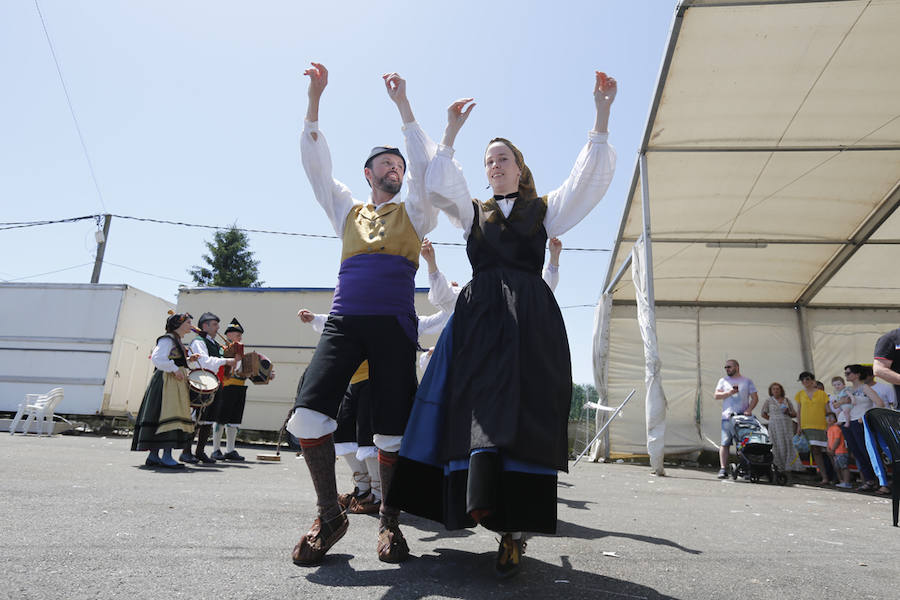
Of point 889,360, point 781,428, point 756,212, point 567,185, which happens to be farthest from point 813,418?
point 567,185

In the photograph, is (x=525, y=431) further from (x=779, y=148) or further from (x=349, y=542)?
(x=779, y=148)

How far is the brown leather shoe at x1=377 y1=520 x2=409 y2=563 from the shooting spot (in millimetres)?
2234

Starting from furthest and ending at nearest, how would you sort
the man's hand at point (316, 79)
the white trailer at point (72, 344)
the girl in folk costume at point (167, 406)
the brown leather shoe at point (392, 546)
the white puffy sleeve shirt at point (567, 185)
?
1. the white trailer at point (72, 344)
2. the girl in folk costume at point (167, 406)
3. the man's hand at point (316, 79)
4. the white puffy sleeve shirt at point (567, 185)
5. the brown leather shoe at point (392, 546)

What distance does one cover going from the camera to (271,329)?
37.7 ft

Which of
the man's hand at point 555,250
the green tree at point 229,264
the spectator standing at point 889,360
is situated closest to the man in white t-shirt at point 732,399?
the spectator standing at point 889,360

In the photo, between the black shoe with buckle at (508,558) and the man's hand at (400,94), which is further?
the man's hand at (400,94)

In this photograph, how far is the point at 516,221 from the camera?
241 centimetres

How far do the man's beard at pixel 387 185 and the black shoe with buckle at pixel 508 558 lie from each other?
165cm

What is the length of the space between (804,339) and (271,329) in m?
11.0

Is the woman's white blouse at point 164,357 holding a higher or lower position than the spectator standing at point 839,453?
higher

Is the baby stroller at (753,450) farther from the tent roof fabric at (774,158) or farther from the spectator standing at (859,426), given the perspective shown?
the tent roof fabric at (774,158)

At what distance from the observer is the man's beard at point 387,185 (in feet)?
9.11

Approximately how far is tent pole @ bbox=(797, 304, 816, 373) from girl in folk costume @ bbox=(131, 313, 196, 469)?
455 inches

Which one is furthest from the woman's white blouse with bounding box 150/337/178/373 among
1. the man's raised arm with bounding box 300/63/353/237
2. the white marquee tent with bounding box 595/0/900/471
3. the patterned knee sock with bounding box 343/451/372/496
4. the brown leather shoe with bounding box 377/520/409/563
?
the white marquee tent with bounding box 595/0/900/471
